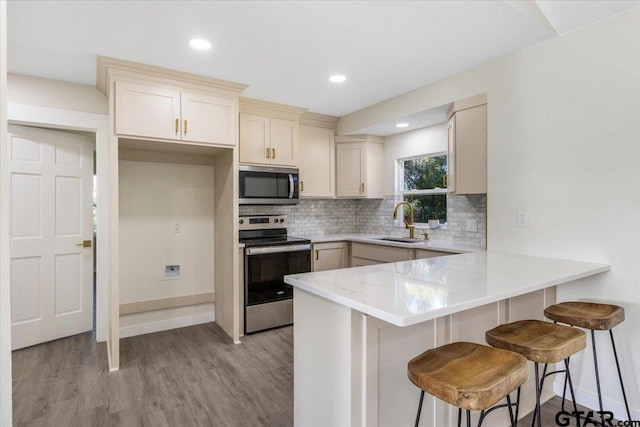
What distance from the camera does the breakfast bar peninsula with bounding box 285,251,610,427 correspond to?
139cm

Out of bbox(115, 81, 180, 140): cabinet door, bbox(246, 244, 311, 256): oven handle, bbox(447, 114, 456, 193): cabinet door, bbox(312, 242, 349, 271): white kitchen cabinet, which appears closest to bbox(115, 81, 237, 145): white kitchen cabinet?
bbox(115, 81, 180, 140): cabinet door

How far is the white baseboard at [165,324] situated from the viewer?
11.0ft

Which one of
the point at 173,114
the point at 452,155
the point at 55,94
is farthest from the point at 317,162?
the point at 55,94

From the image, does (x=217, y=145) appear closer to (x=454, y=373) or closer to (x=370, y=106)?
(x=370, y=106)

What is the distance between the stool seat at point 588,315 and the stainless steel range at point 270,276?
2.26m

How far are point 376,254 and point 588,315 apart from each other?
2.10 metres

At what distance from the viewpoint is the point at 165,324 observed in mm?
3537

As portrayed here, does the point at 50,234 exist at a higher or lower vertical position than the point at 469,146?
lower

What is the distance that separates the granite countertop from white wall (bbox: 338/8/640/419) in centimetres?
17

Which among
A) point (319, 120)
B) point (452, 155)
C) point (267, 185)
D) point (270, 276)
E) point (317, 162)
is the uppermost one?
point (319, 120)

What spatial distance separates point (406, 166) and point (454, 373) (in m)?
3.36

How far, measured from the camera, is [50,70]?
109 inches

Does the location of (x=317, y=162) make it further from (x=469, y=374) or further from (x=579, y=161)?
(x=469, y=374)

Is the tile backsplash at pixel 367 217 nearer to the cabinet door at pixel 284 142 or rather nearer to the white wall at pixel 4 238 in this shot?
the cabinet door at pixel 284 142
